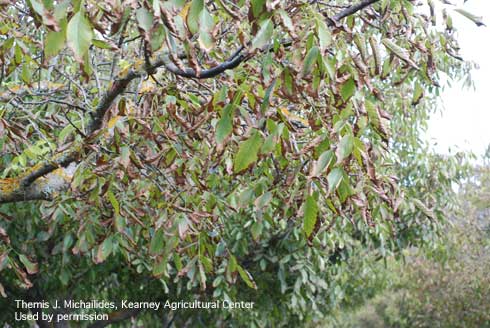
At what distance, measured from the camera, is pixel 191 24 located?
1689 millimetres

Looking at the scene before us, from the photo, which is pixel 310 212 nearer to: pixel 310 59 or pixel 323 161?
pixel 323 161

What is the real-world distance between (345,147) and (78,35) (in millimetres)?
749

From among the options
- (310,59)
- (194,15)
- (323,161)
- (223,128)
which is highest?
(194,15)

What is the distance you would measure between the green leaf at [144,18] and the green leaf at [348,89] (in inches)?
25.3

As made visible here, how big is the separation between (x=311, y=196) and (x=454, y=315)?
11.7 m

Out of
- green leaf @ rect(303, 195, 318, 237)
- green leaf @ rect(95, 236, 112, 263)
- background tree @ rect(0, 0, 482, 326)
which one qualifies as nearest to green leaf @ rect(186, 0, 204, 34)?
background tree @ rect(0, 0, 482, 326)

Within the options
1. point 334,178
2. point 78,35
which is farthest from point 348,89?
point 78,35

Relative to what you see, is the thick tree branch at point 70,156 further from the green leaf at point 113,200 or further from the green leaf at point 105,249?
the green leaf at point 105,249

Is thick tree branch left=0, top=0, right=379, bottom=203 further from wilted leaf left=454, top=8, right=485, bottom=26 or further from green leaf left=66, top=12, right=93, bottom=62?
green leaf left=66, top=12, right=93, bottom=62

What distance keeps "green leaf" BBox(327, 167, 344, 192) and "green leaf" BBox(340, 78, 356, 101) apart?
0.30 m

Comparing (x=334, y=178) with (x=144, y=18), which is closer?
(x=144, y=18)

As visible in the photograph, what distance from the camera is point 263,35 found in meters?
1.73

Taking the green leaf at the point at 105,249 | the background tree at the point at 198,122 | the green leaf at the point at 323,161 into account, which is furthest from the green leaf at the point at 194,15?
the green leaf at the point at 105,249

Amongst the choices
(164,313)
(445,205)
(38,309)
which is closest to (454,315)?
(445,205)
